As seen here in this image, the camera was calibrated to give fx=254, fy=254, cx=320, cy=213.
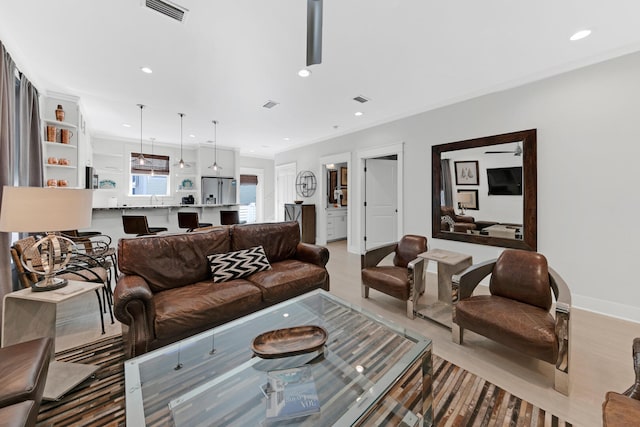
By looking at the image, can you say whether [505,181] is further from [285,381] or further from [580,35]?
[285,381]

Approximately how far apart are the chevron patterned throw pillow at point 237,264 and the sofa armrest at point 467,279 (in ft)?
6.06

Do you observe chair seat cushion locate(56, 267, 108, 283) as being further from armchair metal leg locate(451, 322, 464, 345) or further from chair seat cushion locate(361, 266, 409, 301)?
armchair metal leg locate(451, 322, 464, 345)

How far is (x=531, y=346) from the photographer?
170 cm

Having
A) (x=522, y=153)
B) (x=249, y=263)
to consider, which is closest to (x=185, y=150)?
(x=249, y=263)

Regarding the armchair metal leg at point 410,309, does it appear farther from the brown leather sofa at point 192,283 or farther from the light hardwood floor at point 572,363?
the brown leather sofa at point 192,283

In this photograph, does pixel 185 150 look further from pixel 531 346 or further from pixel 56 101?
pixel 531 346

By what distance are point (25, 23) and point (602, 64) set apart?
18.4ft

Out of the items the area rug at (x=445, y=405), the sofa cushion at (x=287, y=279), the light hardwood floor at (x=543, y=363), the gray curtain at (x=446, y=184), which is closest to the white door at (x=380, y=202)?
the gray curtain at (x=446, y=184)

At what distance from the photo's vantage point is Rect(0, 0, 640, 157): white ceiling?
6.75ft

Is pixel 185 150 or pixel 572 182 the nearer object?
pixel 572 182

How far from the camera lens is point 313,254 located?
309 cm

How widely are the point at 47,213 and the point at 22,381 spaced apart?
39.8 inches

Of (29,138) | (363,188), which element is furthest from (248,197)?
(29,138)

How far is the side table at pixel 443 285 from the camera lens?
102 inches
